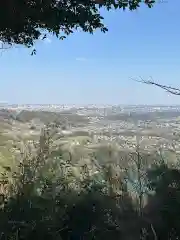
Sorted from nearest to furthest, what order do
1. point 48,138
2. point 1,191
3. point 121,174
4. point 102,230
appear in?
1. point 102,230
2. point 48,138
3. point 1,191
4. point 121,174

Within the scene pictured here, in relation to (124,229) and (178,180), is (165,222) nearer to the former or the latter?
(124,229)

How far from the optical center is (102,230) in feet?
22.6

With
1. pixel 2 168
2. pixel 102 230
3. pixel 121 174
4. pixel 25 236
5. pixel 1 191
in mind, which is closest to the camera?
pixel 25 236

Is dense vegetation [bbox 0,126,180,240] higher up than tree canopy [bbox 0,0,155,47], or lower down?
lower down

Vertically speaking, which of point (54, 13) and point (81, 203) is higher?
point (54, 13)

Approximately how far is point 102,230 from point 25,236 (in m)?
1.31

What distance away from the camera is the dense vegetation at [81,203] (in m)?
6.66

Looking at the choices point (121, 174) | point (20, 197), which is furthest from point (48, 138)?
point (121, 174)

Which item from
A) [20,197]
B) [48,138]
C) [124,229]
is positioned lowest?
[124,229]

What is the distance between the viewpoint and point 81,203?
7641 mm

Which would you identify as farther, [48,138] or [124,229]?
[48,138]

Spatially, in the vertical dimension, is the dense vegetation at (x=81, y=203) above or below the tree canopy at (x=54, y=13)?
below

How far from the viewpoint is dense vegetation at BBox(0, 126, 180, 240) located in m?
6.66

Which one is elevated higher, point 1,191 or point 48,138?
point 48,138
